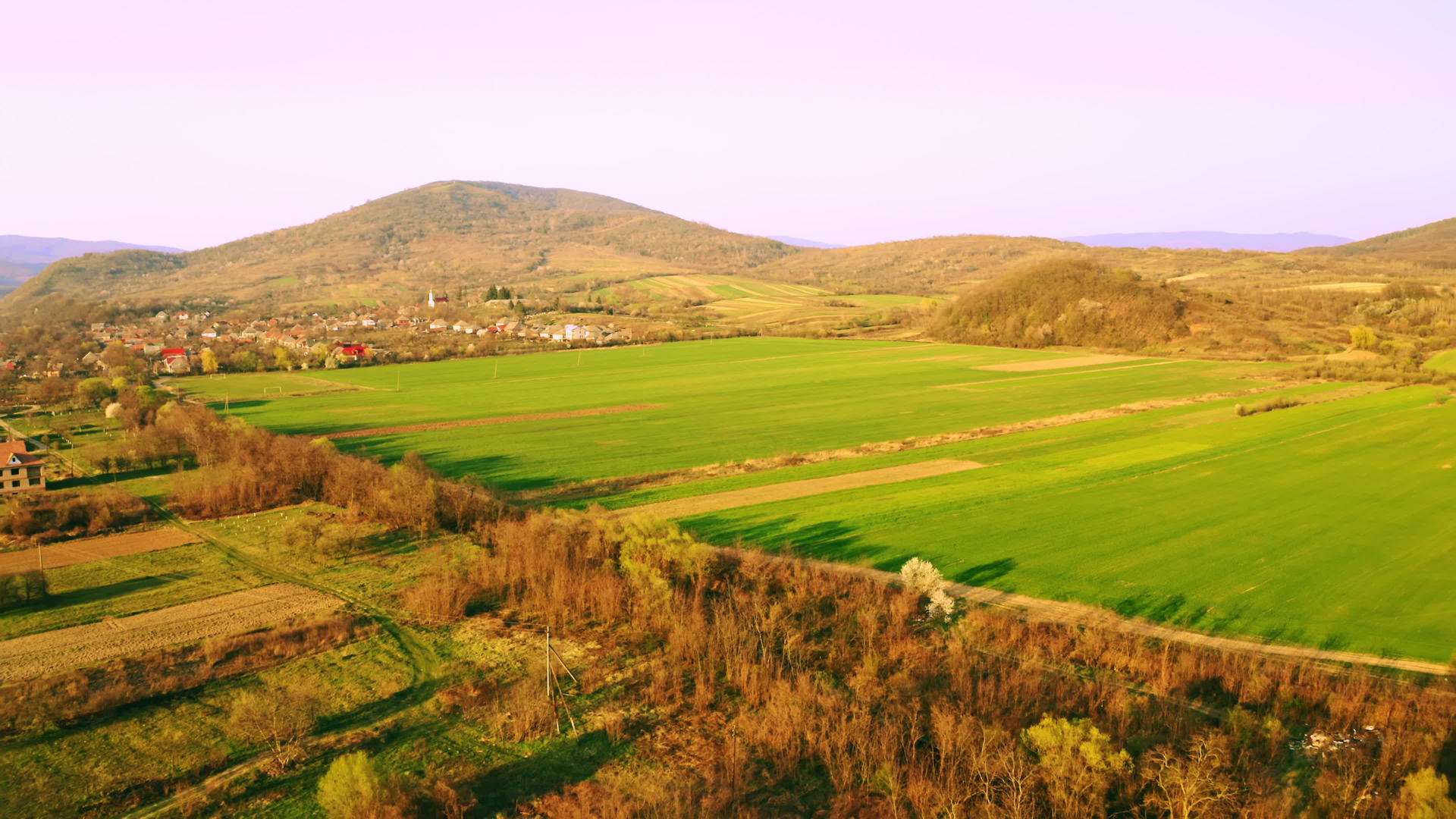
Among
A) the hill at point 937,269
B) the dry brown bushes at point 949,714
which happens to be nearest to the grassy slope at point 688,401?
the dry brown bushes at point 949,714

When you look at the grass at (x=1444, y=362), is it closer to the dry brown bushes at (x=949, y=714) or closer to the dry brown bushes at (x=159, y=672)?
the dry brown bushes at (x=949, y=714)

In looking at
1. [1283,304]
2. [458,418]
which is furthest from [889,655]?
[1283,304]

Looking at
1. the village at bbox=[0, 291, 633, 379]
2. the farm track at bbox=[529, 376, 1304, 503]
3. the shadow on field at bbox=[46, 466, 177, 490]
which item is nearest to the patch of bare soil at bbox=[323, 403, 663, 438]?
the shadow on field at bbox=[46, 466, 177, 490]

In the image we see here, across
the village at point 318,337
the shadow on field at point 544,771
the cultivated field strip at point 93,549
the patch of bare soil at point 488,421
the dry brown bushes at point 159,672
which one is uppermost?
the village at point 318,337

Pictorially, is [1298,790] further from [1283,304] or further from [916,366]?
[1283,304]

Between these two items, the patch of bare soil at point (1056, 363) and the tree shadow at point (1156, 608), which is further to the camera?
the patch of bare soil at point (1056, 363)

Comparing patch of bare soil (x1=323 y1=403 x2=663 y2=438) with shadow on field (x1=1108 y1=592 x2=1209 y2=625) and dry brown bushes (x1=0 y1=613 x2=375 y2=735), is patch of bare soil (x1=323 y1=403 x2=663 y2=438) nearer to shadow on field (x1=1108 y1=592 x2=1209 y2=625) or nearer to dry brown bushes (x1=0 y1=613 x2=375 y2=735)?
dry brown bushes (x1=0 y1=613 x2=375 y2=735)
